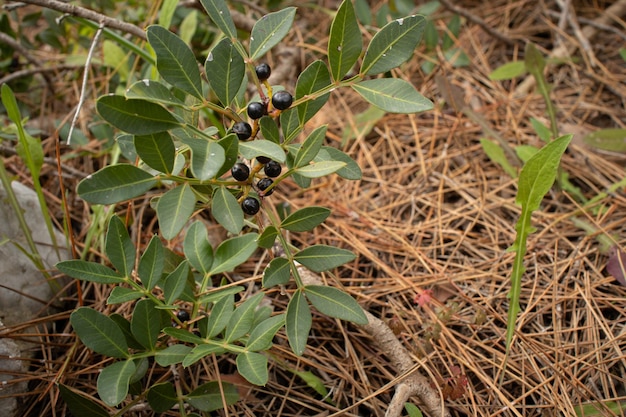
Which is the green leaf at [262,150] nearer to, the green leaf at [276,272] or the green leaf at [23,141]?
the green leaf at [276,272]

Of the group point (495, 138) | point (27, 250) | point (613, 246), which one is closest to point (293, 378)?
point (27, 250)

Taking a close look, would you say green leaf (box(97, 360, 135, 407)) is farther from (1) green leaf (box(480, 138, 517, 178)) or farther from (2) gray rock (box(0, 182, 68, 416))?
(1) green leaf (box(480, 138, 517, 178))

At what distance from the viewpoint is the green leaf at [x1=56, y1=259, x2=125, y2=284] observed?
1177 mm

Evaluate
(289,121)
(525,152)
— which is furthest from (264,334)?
(525,152)

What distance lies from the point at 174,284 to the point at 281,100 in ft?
1.64

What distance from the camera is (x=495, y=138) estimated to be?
2.08 meters

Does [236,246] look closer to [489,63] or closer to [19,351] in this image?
[19,351]

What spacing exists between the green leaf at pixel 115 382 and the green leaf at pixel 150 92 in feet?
1.99

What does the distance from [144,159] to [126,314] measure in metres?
0.81

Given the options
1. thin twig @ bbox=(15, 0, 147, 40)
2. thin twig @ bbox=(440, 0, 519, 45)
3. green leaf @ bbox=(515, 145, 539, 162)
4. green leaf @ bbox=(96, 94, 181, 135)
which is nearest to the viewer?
green leaf @ bbox=(96, 94, 181, 135)

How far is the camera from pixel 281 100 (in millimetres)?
1108

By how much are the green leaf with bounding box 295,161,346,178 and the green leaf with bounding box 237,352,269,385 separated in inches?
16.4

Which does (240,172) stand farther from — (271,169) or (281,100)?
(281,100)

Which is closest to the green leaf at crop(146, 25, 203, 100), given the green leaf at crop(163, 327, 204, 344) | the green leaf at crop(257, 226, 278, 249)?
the green leaf at crop(257, 226, 278, 249)
